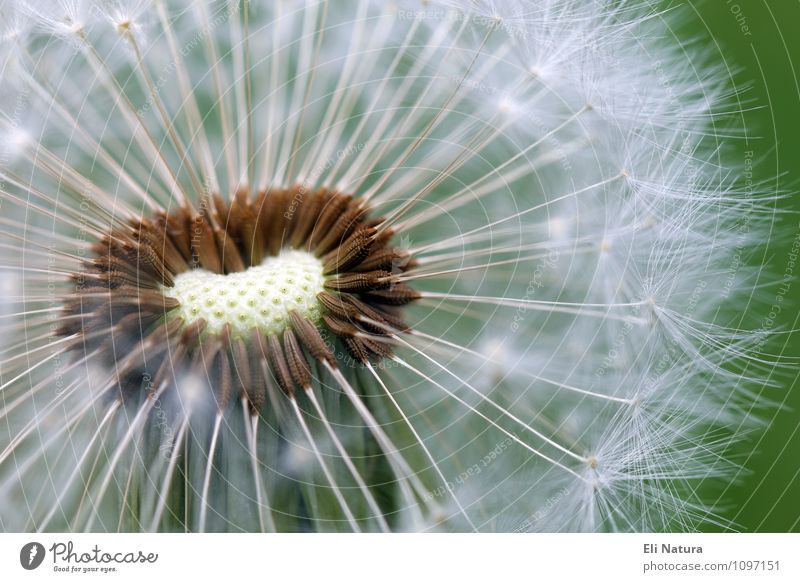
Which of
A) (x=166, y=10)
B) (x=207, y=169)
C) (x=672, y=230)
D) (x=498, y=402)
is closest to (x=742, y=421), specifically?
(x=672, y=230)

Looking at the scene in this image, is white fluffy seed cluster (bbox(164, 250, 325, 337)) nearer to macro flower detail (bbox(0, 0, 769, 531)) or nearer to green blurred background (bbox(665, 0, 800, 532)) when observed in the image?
macro flower detail (bbox(0, 0, 769, 531))

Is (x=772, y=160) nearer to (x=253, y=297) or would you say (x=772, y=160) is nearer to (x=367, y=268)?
(x=367, y=268)

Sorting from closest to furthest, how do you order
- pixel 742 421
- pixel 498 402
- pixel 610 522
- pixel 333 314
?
pixel 333 314, pixel 498 402, pixel 610 522, pixel 742 421

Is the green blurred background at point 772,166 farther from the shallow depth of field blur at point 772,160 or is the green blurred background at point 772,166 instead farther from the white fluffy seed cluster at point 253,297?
the white fluffy seed cluster at point 253,297

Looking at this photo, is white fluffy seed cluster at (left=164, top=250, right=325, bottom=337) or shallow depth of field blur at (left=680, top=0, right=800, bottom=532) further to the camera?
shallow depth of field blur at (left=680, top=0, right=800, bottom=532)

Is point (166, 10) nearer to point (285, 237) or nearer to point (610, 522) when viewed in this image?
point (285, 237)

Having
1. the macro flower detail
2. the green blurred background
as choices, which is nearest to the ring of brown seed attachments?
the macro flower detail
